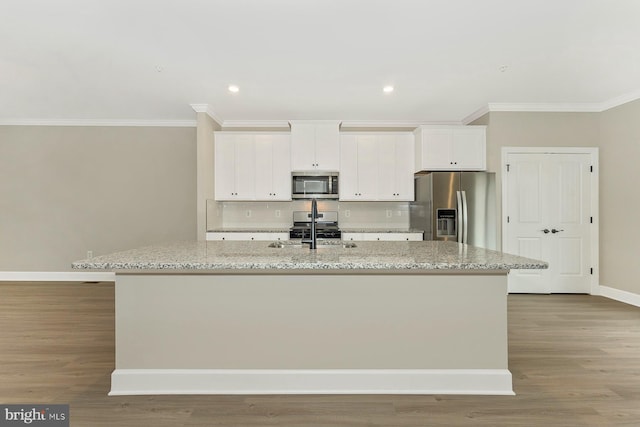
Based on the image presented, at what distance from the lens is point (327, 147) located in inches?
209

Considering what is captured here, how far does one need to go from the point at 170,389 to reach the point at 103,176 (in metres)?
4.63

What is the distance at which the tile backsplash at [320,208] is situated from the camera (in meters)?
5.71

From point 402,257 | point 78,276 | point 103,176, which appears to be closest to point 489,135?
point 402,257

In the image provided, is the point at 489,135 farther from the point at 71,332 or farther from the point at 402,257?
the point at 71,332

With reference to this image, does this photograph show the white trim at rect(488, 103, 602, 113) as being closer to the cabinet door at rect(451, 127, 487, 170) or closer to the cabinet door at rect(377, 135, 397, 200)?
the cabinet door at rect(451, 127, 487, 170)

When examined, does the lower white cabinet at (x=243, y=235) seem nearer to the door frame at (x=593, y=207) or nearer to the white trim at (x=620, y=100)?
the door frame at (x=593, y=207)

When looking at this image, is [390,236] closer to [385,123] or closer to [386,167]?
[386,167]

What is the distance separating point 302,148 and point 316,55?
2087 mm

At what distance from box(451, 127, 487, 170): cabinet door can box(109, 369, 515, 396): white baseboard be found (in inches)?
135

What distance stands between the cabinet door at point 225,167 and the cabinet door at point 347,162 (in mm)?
1644

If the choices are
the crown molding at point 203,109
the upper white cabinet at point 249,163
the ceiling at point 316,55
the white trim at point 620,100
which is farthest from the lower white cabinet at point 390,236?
the white trim at point 620,100

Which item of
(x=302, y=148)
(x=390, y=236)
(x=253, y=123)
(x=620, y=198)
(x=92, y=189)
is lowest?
(x=390, y=236)

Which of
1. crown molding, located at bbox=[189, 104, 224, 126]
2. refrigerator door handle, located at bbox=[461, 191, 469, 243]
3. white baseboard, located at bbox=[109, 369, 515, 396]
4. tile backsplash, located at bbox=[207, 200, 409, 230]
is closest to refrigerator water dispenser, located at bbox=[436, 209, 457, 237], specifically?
refrigerator door handle, located at bbox=[461, 191, 469, 243]

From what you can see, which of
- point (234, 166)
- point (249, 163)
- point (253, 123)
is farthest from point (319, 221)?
point (253, 123)
